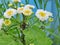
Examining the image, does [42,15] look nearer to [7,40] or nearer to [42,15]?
[42,15]

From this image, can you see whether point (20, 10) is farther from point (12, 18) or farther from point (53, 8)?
point (53, 8)

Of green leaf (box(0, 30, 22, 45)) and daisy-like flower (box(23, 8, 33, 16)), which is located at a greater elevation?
daisy-like flower (box(23, 8, 33, 16))

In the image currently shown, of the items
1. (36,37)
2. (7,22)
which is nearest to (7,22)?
(7,22)

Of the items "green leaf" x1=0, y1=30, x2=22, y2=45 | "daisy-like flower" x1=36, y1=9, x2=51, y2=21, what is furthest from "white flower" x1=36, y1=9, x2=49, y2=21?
"green leaf" x1=0, y1=30, x2=22, y2=45

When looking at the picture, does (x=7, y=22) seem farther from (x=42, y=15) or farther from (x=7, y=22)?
(x=42, y=15)

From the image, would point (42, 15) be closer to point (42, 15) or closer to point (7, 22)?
point (42, 15)

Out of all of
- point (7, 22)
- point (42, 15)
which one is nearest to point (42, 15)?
point (42, 15)

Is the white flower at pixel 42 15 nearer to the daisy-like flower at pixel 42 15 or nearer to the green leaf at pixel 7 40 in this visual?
the daisy-like flower at pixel 42 15

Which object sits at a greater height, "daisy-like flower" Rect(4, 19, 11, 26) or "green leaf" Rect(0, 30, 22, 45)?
"daisy-like flower" Rect(4, 19, 11, 26)

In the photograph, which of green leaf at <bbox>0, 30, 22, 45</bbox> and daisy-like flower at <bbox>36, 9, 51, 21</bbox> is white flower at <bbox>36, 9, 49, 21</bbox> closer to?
daisy-like flower at <bbox>36, 9, 51, 21</bbox>

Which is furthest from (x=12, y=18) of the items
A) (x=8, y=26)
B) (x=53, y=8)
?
(x=53, y=8)

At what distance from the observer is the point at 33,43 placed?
1.94ft

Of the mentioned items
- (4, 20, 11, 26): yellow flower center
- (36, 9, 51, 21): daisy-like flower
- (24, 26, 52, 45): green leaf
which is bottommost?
(24, 26, 52, 45): green leaf

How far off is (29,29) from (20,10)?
0.22ft
